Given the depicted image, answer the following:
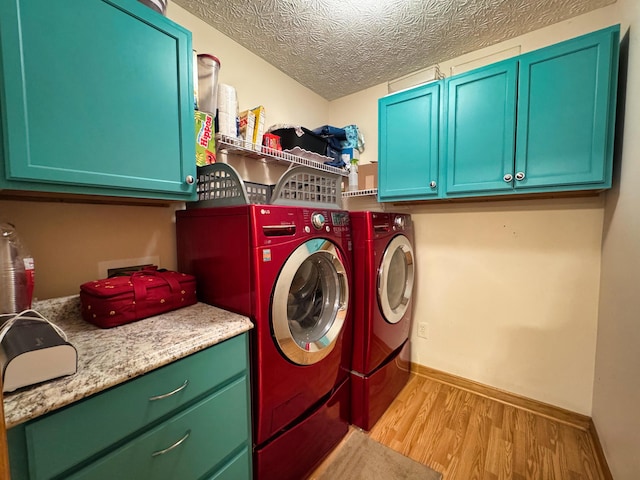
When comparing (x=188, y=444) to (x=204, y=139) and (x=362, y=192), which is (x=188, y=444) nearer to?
(x=204, y=139)

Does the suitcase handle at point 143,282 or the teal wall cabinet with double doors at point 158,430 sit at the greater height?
the suitcase handle at point 143,282

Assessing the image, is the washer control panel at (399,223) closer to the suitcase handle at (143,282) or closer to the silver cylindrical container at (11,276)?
the suitcase handle at (143,282)

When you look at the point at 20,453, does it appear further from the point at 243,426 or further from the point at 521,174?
the point at 521,174

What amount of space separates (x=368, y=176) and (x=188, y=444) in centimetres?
201

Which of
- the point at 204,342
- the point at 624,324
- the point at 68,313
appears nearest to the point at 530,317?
the point at 624,324

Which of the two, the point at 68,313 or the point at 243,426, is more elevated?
the point at 68,313

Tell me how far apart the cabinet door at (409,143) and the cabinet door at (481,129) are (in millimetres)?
93

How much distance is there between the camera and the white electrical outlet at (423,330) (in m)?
2.16

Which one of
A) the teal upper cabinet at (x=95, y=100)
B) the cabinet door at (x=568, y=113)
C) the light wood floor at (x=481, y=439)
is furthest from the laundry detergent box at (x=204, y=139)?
the light wood floor at (x=481, y=439)

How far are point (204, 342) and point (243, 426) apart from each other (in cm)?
43

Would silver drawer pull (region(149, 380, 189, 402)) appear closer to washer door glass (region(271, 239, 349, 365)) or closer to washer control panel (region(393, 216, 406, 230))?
washer door glass (region(271, 239, 349, 365))

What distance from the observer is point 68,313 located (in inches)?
42.9

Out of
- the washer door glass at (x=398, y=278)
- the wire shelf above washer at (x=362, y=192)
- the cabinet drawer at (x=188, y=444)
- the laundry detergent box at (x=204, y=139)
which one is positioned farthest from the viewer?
the wire shelf above washer at (x=362, y=192)

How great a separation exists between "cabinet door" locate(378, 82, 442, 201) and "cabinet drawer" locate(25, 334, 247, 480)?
1.50 meters
